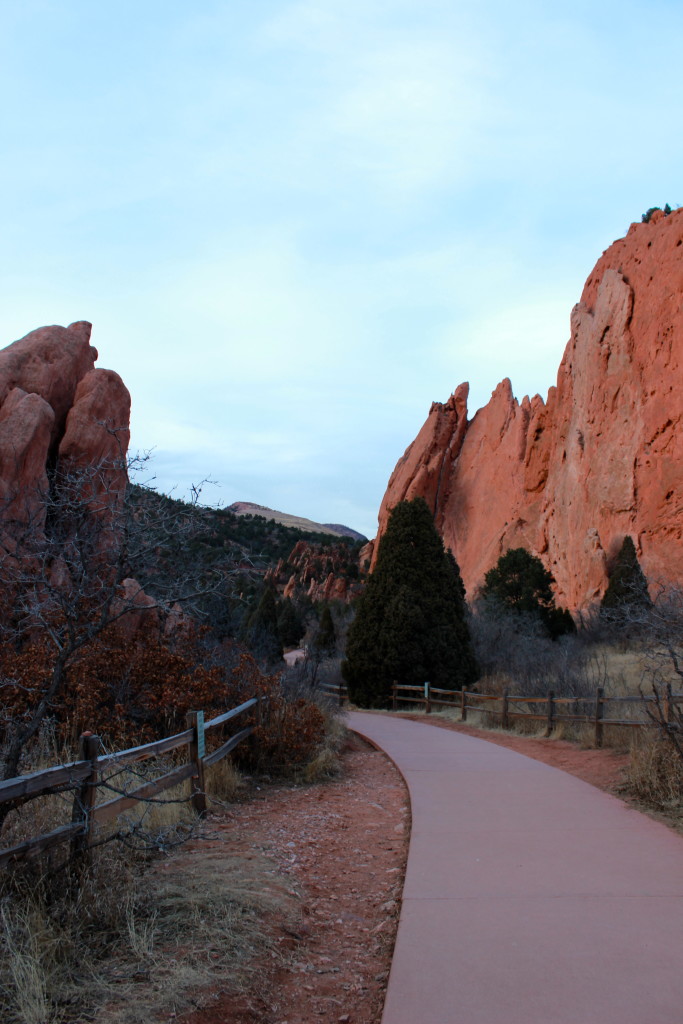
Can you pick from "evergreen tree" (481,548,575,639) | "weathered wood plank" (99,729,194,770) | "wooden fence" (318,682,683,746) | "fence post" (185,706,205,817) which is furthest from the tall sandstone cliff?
"weathered wood plank" (99,729,194,770)

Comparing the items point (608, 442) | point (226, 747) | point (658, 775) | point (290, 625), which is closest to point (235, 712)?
point (226, 747)

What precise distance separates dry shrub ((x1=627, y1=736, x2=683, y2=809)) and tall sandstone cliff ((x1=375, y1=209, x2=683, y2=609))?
29.1 m

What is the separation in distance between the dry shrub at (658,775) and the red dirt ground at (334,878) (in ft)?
2.98

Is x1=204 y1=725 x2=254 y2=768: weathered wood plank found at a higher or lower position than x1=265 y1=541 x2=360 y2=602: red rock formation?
lower

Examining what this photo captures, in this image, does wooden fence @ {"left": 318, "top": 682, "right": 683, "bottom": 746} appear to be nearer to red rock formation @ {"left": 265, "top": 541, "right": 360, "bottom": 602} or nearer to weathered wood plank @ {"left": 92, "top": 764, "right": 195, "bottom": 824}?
weathered wood plank @ {"left": 92, "top": 764, "right": 195, "bottom": 824}

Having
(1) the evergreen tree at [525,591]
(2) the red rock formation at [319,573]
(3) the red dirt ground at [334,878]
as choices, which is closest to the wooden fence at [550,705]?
(3) the red dirt ground at [334,878]

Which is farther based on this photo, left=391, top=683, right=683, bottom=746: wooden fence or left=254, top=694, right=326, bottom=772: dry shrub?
left=254, top=694, right=326, bottom=772: dry shrub

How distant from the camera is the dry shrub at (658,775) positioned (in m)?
8.34

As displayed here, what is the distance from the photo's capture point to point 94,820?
5000 millimetres

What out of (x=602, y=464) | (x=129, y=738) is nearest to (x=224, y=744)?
(x=129, y=738)

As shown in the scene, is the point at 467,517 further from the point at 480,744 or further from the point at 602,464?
the point at 480,744

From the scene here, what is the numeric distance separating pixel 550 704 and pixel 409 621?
1049 cm

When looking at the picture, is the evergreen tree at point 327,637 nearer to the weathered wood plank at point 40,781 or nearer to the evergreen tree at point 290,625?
the evergreen tree at point 290,625

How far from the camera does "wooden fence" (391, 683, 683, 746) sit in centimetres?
1039
